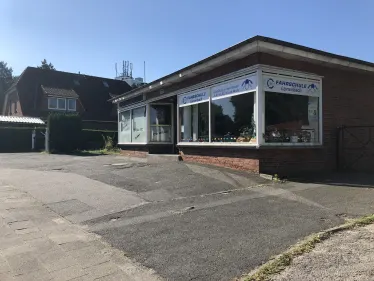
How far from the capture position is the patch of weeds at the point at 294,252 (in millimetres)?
4016

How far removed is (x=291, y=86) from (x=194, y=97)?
4135 millimetres

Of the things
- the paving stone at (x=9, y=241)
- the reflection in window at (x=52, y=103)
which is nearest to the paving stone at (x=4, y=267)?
the paving stone at (x=9, y=241)

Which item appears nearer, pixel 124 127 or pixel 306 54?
pixel 306 54

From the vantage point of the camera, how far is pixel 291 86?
36.1 ft

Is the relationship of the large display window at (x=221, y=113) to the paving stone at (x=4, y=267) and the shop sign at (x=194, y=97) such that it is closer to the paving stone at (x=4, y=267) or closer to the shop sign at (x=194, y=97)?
the shop sign at (x=194, y=97)

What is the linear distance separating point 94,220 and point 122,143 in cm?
1474

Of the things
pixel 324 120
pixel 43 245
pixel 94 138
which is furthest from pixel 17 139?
pixel 43 245

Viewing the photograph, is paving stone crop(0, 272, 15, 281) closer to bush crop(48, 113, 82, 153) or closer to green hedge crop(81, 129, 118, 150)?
bush crop(48, 113, 82, 153)

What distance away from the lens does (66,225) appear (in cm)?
670

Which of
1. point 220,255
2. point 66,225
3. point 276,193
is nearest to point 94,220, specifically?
point 66,225

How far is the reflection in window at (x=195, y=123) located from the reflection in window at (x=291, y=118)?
120 inches

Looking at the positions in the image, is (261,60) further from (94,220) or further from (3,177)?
(3,177)

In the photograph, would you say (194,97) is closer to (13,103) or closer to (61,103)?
(61,103)

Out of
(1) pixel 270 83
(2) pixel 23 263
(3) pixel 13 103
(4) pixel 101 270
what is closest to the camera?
(4) pixel 101 270
